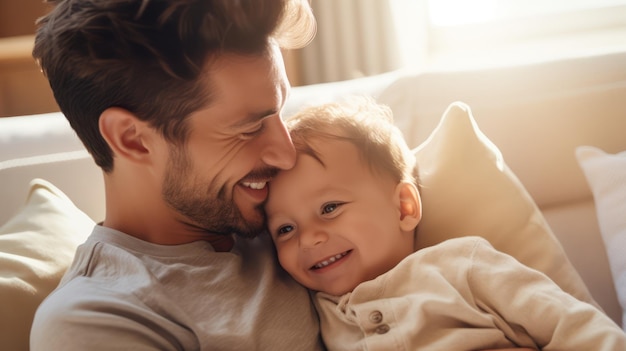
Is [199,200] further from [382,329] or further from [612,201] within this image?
[612,201]

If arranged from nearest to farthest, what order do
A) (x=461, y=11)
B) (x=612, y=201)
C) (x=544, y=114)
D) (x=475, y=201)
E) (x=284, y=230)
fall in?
(x=284, y=230) → (x=475, y=201) → (x=612, y=201) → (x=544, y=114) → (x=461, y=11)

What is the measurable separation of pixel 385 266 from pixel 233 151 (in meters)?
0.35

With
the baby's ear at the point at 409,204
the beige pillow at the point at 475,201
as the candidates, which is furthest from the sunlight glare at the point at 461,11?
the baby's ear at the point at 409,204

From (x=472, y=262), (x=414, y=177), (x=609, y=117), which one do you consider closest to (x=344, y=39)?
(x=609, y=117)

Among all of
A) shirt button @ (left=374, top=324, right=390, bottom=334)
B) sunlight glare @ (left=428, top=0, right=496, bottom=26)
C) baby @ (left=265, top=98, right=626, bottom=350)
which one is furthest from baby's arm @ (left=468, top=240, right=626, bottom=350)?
sunlight glare @ (left=428, top=0, right=496, bottom=26)

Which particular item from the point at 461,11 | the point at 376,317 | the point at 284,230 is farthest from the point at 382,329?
the point at 461,11

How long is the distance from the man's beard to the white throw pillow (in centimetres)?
82

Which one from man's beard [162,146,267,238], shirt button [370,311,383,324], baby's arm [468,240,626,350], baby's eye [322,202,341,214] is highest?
man's beard [162,146,267,238]

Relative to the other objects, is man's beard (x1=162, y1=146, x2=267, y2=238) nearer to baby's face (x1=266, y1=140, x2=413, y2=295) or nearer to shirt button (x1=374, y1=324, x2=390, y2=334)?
baby's face (x1=266, y1=140, x2=413, y2=295)

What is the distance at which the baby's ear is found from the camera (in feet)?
5.05

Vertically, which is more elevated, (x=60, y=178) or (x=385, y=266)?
(x=60, y=178)

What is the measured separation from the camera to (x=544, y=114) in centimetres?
198

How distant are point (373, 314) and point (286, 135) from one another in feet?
1.17

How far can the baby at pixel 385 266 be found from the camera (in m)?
1.29
